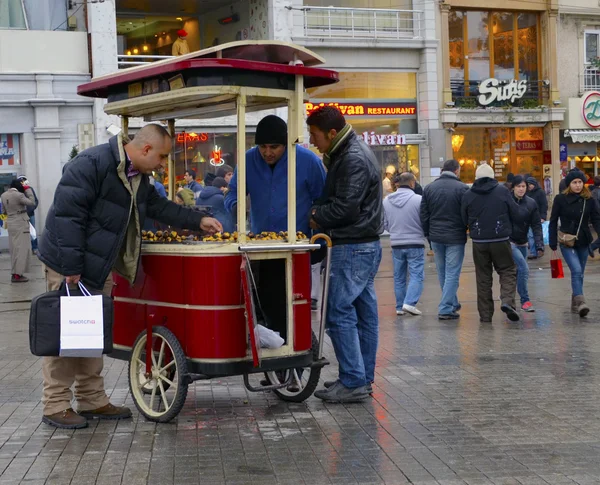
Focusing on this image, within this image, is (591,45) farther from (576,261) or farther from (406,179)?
(576,261)

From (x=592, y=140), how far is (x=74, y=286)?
28709 mm

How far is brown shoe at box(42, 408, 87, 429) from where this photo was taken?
6574mm

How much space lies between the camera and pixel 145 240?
23.3 ft

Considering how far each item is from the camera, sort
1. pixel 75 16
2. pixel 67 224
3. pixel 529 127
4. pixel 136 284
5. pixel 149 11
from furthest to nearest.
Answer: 1. pixel 529 127
2. pixel 149 11
3. pixel 75 16
4. pixel 136 284
5. pixel 67 224

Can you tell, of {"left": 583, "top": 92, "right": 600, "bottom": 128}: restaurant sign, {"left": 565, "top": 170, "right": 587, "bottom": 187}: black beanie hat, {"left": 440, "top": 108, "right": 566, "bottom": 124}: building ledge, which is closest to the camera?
{"left": 565, "top": 170, "right": 587, "bottom": 187}: black beanie hat

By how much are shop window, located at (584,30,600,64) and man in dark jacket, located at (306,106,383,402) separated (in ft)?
90.9

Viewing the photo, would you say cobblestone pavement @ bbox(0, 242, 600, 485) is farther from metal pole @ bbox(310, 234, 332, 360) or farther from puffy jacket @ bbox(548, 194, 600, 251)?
puffy jacket @ bbox(548, 194, 600, 251)

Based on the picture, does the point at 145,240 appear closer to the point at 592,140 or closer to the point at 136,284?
the point at 136,284

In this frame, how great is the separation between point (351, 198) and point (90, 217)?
1805 millimetres

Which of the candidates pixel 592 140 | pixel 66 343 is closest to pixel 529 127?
pixel 592 140

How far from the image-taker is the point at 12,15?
2545cm

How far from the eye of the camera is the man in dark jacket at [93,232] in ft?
21.2

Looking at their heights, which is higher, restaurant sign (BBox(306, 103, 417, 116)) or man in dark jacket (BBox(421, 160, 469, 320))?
restaurant sign (BBox(306, 103, 417, 116))

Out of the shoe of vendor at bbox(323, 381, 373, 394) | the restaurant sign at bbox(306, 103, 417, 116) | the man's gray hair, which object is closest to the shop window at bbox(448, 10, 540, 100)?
the restaurant sign at bbox(306, 103, 417, 116)
